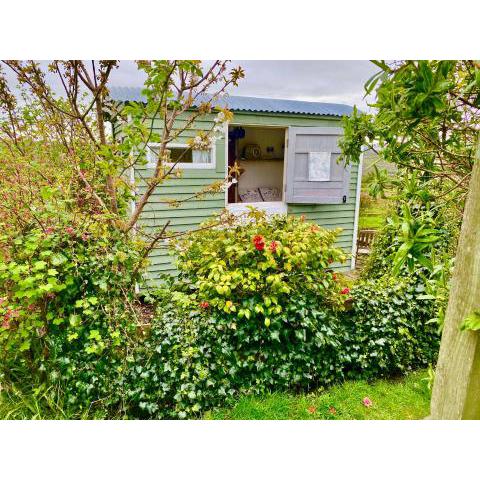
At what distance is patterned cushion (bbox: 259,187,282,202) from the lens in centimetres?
577

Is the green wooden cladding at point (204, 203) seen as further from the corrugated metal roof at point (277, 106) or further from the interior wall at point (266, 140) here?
the interior wall at point (266, 140)

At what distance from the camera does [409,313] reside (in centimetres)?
227

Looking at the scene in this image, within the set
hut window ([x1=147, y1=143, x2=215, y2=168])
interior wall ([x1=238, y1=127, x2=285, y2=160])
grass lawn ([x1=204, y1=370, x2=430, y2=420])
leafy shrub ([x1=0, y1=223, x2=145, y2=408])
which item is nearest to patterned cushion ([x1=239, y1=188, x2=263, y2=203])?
interior wall ([x1=238, y1=127, x2=285, y2=160])

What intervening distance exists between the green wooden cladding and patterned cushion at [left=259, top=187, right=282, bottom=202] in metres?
1.70

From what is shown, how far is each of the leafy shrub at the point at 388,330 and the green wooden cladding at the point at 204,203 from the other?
158 centimetres

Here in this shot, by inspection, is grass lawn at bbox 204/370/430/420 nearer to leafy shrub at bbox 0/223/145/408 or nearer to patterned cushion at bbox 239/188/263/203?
leafy shrub at bbox 0/223/145/408

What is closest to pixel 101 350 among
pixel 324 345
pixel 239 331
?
pixel 239 331

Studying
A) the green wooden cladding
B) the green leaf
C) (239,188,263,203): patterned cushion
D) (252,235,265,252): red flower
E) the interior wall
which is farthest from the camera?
the interior wall

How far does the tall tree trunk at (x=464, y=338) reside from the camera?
78 cm

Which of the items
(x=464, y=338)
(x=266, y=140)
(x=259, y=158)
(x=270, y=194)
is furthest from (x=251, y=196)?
(x=464, y=338)

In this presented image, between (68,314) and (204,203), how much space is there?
6.59 ft

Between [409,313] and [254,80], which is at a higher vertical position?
[254,80]

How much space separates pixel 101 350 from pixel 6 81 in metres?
1.60

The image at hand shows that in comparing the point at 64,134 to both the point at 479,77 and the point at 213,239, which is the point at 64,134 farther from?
the point at 479,77
